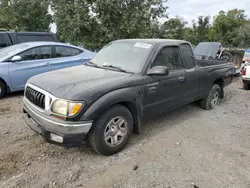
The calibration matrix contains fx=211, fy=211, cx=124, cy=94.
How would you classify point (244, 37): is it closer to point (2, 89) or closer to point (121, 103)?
point (2, 89)

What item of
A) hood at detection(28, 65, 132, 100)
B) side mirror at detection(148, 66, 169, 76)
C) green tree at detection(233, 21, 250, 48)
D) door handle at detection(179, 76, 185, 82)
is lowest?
door handle at detection(179, 76, 185, 82)

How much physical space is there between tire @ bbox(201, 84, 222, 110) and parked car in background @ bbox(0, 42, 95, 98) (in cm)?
404

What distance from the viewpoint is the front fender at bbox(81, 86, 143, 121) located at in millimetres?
2752

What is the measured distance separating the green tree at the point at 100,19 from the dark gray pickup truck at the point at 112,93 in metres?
7.85

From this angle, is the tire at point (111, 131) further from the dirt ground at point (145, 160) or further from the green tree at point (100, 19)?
the green tree at point (100, 19)

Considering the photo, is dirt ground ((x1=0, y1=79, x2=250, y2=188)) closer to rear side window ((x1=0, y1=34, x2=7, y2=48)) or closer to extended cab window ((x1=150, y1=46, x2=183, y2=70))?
extended cab window ((x1=150, y1=46, x2=183, y2=70))

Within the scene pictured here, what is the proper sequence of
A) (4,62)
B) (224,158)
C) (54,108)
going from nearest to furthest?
(54,108)
(224,158)
(4,62)

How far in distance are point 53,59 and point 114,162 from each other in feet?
14.1

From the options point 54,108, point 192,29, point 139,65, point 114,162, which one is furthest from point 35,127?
point 192,29

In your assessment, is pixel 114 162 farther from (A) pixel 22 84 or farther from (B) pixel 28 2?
(B) pixel 28 2

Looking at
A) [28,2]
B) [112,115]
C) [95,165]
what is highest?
[28,2]

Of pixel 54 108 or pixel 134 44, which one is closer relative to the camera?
pixel 54 108

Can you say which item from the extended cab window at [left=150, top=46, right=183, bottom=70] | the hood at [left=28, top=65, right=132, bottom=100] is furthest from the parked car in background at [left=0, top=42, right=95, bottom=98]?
the extended cab window at [left=150, top=46, right=183, bottom=70]

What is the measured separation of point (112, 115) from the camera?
301 centimetres
